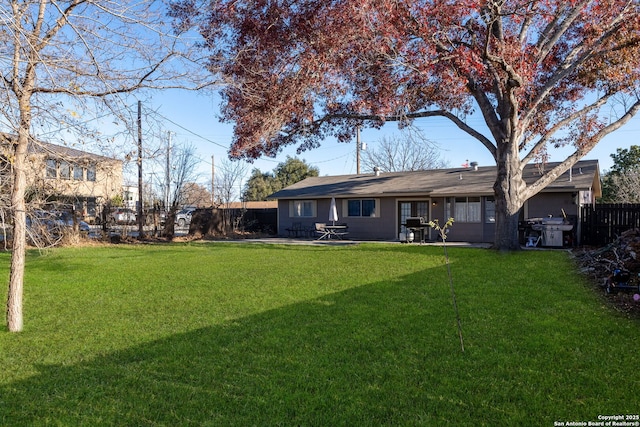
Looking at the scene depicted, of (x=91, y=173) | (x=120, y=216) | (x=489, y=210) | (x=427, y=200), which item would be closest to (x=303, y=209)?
(x=427, y=200)

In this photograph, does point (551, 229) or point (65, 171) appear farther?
point (551, 229)

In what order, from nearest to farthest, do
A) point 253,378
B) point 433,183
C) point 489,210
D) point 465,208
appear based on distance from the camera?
point 253,378 < point 489,210 < point 465,208 < point 433,183

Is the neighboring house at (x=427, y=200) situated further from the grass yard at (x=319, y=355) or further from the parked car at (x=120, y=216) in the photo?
the grass yard at (x=319, y=355)

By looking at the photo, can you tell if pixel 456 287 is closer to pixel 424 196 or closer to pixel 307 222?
pixel 424 196

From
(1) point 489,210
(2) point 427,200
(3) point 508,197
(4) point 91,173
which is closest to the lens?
(4) point 91,173

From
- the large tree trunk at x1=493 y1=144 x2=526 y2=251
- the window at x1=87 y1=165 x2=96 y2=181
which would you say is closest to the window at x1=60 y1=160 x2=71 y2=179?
the window at x1=87 y1=165 x2=96 y2=181

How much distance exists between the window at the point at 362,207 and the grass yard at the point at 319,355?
1250cm

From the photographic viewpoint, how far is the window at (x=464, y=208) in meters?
17.5

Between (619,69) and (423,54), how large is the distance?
7071 millimetres

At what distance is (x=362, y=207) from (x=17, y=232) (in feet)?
54.6

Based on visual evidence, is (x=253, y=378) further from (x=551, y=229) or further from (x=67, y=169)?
(x=551, y=229)

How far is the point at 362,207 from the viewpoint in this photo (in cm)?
2067

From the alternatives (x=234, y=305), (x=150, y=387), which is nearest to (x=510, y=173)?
(x=234, y=305)

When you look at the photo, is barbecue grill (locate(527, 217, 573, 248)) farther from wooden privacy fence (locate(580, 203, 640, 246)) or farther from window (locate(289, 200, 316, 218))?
window (locate(289, 200, 316, 218))
